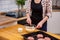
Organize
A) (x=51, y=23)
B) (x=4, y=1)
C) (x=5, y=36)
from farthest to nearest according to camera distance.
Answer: (x=51, y=23) → (x=4, y=1) → (x=5, y=36)

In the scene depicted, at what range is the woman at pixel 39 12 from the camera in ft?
6.72

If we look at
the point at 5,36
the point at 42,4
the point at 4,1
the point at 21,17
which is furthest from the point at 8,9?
the point at 5,36

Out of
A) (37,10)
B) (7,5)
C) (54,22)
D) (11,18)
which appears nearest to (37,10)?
(37,10)

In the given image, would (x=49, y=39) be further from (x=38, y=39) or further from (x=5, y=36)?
(x=5, y=36)

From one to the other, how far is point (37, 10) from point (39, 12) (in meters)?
0.05

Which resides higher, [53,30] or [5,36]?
[5,36]

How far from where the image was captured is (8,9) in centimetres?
297

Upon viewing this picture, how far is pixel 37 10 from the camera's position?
2.14 m

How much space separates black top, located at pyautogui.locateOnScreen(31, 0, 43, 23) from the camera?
83.5 inches

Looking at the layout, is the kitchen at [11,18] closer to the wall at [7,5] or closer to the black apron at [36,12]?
the wall at [7,5]

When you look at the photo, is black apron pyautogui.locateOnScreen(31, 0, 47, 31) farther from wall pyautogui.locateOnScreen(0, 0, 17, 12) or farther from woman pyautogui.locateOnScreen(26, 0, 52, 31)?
wall pyautogui.locateOnScreen(0, 0, 17, 12)

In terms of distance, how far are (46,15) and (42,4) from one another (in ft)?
0.61

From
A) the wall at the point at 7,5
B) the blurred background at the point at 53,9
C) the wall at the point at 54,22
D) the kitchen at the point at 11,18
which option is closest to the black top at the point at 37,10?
the kitchen at the point at 11,18

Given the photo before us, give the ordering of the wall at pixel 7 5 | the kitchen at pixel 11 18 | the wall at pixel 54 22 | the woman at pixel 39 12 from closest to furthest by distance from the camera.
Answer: the woman at pixel 39 12 < the kitchen at pixel 11 18 < the wall at pixel 7 5 < the wall at pixel 54 22
